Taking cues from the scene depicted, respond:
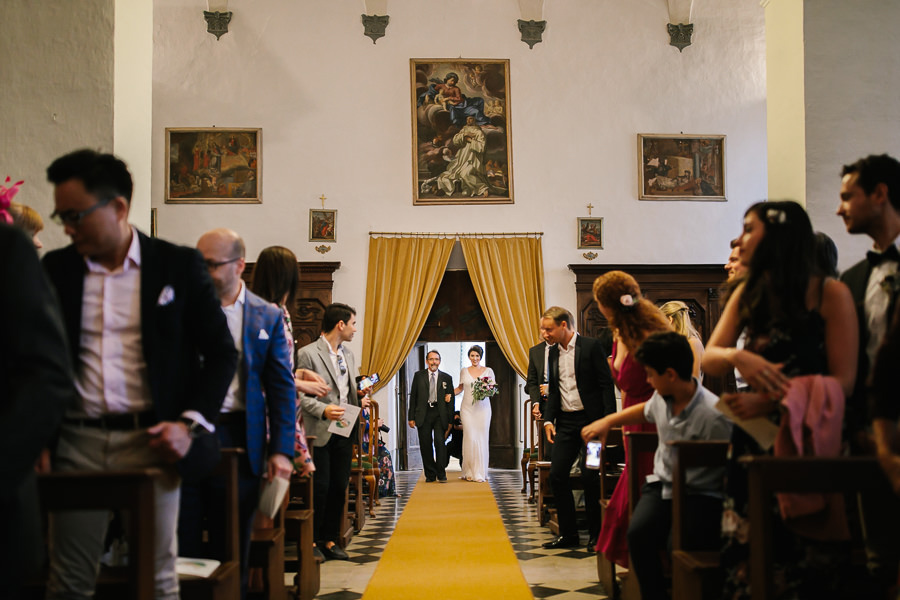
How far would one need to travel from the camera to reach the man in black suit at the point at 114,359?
8.21 feet

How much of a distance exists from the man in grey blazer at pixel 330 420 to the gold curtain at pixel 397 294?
6372 millimetres

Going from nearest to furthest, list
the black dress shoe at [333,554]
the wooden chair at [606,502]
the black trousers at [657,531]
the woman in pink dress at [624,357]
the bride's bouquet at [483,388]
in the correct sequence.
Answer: the black trousers at [657,531] < the woman in pink dress at [624,357] < the wooden chair at [606,502] < the black dress shoe at [333,554] < the bride's bouquet at [483,388]


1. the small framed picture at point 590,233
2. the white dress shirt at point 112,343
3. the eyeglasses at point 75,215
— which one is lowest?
the white dress shirt at point 112,343

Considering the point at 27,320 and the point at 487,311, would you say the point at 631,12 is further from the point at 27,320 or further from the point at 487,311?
the point at 27,320

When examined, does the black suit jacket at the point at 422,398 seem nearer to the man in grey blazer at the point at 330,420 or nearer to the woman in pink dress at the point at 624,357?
the man in grey blazer at the point at 330,420

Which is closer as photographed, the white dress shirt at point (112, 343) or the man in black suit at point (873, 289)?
the white dress shirt at point (112, 343)

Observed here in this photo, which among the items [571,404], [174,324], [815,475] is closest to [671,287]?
[571,404]

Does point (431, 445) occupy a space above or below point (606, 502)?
below

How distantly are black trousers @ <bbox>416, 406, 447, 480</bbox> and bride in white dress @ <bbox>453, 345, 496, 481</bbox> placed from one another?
1.24ft

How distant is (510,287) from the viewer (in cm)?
1357

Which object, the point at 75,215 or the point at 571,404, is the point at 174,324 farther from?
the point at 571,404

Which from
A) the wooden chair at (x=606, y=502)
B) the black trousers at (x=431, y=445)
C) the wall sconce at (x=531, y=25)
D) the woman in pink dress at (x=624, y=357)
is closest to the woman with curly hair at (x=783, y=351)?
the woman in pink dress at (x=624, y=357)

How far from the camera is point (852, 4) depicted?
628 centimetres

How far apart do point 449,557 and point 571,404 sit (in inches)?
61.3
